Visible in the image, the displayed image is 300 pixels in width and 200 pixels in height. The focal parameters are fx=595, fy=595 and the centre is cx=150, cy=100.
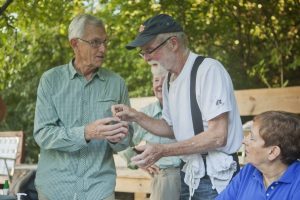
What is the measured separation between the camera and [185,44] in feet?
10.3

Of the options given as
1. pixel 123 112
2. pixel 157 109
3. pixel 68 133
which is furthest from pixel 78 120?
pixel 157 109

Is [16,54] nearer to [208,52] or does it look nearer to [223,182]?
[208,52]

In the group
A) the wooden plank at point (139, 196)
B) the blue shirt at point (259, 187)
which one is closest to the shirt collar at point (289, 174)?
the blue shirt at point (259, 187)

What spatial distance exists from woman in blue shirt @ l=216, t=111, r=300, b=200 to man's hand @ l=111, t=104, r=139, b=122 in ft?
2.15

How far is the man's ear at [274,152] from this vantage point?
290cm

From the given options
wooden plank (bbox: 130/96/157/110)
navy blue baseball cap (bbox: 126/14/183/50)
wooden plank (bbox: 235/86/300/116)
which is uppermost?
navy blue baseball cap (bbox: 126/14/183/50)

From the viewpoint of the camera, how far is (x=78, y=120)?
127 inches

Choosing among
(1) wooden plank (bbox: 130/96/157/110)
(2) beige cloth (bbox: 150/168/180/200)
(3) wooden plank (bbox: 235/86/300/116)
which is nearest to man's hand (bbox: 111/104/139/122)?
(2) beige cloth (bbox: 150/168/180/200)

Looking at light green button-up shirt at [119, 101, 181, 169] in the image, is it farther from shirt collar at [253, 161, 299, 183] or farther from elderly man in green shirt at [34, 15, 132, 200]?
shirt collar at [253, 161, 299, 183]

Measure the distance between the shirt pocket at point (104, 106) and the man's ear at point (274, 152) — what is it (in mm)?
914

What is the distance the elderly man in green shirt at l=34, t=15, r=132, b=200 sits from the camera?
319 cm

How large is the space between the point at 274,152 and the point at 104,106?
3.17ft

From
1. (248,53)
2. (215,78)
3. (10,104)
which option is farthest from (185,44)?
(10,104)

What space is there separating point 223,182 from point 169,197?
919 millimetres
